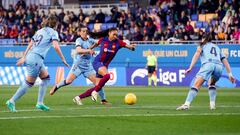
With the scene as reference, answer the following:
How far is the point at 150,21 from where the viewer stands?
3856 centimetres

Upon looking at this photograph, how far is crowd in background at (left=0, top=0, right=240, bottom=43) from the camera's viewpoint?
35562mm

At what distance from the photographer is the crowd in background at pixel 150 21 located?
117ft

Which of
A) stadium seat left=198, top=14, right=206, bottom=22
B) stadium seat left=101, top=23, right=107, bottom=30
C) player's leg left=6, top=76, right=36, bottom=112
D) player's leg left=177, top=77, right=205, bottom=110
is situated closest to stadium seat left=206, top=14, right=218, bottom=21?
stadium seat left=198, top=14, right=206, bottom=22

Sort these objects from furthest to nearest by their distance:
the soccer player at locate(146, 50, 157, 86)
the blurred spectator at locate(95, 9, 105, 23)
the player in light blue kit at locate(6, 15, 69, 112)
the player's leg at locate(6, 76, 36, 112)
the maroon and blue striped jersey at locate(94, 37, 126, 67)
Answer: the blurred spectator at locate(95, 9, 105, 23) < the soccer player at locate(146, 50, 157, 86) < the maroon and blue striped jersey at locate(94, 37, 126, 67) < the player in light blue kit at locate(6, 15, 69, 112) < the player's leg at locate(6, 76, 36, 112)

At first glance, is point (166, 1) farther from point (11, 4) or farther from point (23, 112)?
point (23, 112)

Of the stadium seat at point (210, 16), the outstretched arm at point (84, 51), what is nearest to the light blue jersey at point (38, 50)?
the outstretched arm at point (84, 51)

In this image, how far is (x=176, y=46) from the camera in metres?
36.3

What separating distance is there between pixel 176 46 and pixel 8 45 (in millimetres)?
11605

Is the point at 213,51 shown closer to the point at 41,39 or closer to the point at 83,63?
the point at 41,39

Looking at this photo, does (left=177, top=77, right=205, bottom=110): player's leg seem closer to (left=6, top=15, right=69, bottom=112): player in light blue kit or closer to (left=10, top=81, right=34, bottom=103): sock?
(left=6, top=15, right=69, bottom=112): player in light blue kit

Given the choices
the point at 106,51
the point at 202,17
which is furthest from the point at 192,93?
the point at 202,17

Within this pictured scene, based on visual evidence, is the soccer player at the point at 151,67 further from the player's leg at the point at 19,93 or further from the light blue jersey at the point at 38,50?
the player's leg at the point at 19,93

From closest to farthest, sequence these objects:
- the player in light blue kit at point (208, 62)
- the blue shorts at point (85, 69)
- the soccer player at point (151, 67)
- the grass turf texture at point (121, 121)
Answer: the grass turf texture at point (121, 121), the player in light blue kit at point (208, 62), the blue shorts at point (85, 69), the soccer player at point (151, 67)

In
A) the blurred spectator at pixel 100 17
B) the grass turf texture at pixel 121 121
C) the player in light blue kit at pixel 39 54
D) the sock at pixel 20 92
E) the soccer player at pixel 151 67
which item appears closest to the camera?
the grass turf texture at pixel 121 121
